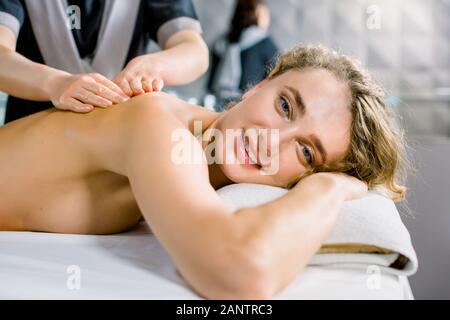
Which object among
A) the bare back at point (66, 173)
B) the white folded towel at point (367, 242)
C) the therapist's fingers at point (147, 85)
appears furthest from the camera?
the therapist's fingers at point (147, 85)

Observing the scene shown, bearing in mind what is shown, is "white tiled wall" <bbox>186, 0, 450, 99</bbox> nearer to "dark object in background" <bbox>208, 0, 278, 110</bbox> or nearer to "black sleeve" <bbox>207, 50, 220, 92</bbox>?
"black sleeve" <bbox>207, 50, 220, 92</bbox>

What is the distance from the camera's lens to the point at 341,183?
1.04 meters

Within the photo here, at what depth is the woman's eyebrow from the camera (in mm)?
1146

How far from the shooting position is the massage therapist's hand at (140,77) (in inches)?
46.3

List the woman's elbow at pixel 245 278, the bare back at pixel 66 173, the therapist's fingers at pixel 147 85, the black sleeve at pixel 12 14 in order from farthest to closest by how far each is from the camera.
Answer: the black sleeve at pixel 12 14 < the therapist's fingers at pixel 147 85 < the bare back at pixel 66 173 < the woman's elbow at pixel 245 278

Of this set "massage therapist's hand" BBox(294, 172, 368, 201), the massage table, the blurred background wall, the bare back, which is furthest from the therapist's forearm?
the blurred background wall

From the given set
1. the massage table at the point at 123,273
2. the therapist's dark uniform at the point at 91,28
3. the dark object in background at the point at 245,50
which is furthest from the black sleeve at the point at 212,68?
the massage table at the point at 123,273

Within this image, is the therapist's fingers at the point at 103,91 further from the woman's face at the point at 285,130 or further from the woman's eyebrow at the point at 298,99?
the woman's eyebrow at the point at 298,99

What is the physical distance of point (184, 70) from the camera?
1.45 m

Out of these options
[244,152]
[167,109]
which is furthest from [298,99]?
[167,109]

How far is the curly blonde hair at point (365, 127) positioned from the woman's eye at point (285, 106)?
13 cm

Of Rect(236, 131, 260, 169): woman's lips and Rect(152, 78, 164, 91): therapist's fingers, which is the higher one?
Rect(152, 78, 164, 91): therapist's fingers

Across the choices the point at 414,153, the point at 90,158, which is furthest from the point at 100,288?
the point at 414,153
